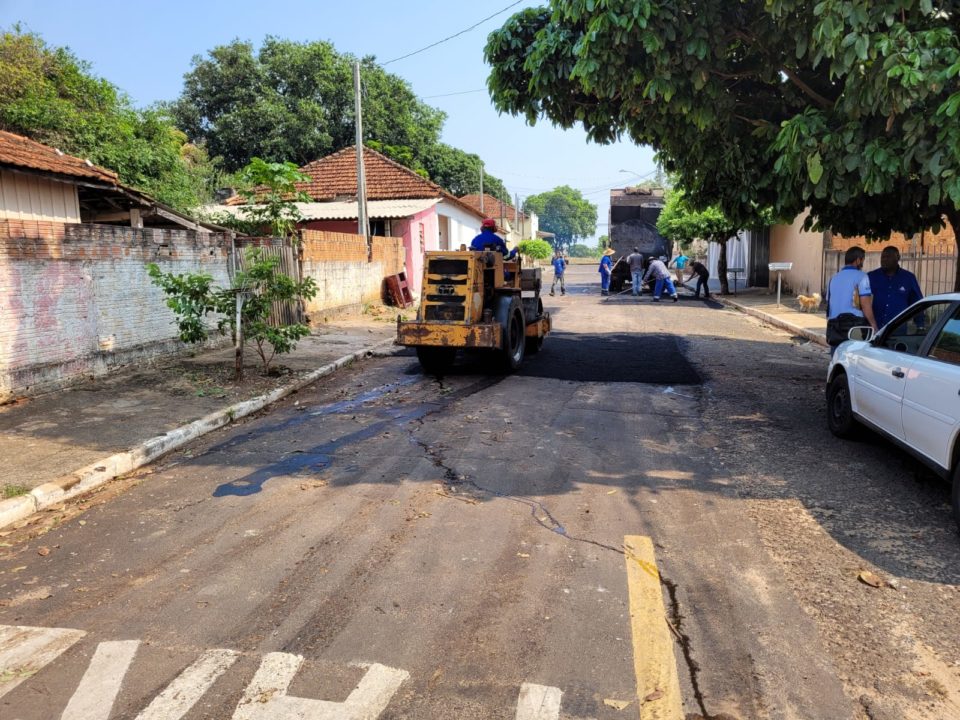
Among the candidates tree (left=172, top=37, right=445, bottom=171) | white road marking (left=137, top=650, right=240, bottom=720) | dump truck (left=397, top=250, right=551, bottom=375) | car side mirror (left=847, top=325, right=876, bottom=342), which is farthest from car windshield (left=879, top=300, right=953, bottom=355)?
tree (left=172, top=37, right=445, bottom=171)

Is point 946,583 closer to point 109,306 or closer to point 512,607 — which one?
point 512,607

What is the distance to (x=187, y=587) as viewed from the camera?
386 centimetres

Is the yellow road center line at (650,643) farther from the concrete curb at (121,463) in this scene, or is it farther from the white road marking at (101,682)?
the concrete curb at (121,463)

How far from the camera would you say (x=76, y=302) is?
8.59 metres

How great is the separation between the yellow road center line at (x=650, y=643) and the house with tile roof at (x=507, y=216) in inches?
2072

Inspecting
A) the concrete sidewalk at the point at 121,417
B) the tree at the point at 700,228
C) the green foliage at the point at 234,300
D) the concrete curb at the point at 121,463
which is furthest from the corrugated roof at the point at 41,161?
the tree at the point at 700,228

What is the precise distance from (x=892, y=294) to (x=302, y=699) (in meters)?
7.46

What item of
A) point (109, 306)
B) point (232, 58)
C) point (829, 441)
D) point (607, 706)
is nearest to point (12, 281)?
Answer: point (109, 306)

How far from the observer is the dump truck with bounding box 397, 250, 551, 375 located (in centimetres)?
972

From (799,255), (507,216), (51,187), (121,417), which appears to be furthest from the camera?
(507,216)

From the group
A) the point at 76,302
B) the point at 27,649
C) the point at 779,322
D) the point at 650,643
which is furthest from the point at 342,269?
the point at 650,643

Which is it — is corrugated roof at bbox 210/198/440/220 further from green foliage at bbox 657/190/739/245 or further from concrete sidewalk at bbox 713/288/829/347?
concrete sidewalk at bbox 713/288/829/347

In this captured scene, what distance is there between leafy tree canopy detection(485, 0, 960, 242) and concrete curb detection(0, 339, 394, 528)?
16.5 ft

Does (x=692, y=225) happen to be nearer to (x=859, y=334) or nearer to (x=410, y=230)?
(x=410, y=230)
